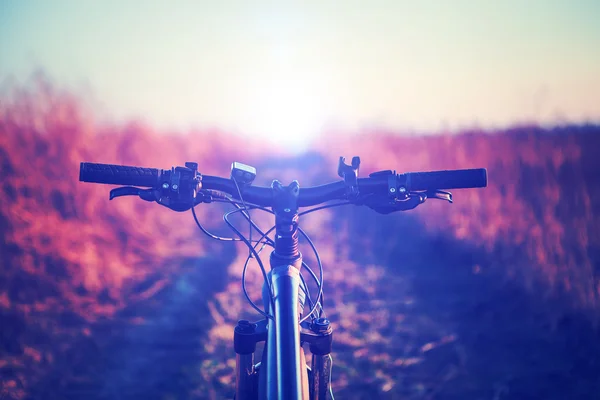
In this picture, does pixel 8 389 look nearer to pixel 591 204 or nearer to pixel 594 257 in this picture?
pixel 594 257

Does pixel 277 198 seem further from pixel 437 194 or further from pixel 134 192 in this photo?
pixel 437 194

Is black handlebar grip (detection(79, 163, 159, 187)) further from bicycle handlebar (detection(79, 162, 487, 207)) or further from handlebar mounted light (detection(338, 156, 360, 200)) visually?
handlebar mounted light (detection(338, 156, 360, 200))

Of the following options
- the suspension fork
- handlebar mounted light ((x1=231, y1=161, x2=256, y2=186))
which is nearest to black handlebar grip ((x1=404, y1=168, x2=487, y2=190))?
the suspension fork

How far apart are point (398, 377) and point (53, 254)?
179 inches

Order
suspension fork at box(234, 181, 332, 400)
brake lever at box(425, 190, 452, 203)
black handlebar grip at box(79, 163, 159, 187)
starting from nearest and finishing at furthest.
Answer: suspension fork at box(234, 181, 332, 400)
black handlebar grip at box(79, 163, 159, 187)
brake lever at box(425, 190, 452, 203)

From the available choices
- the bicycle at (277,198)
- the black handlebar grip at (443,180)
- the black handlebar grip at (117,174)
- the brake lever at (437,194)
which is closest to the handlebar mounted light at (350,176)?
the bicycle at (277,198)

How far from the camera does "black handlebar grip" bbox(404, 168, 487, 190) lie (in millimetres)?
1773

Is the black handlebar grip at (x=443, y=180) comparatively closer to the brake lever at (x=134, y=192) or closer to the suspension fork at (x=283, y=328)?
the suspension fork at (x=283, y=328)

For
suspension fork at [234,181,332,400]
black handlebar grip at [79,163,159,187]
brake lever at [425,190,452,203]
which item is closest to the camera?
suspension fork at [234,181,332,400]

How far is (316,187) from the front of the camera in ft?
5.97

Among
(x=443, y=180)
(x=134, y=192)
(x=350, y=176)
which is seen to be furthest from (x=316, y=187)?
(x=134, y=192)

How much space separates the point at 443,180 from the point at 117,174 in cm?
131

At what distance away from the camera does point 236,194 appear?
6.05ft

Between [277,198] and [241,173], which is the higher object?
[241,173]
